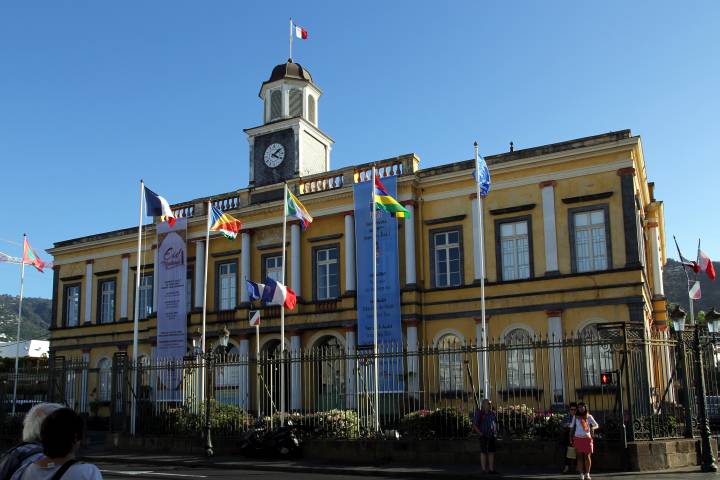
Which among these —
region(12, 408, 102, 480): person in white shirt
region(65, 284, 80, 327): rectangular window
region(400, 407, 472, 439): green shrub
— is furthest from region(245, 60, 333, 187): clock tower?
region(12, 408, 102, 480): person in white shirt

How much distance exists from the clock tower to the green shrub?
683 inches

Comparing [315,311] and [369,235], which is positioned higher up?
[369,235]

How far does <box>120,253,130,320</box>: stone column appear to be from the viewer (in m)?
37.4

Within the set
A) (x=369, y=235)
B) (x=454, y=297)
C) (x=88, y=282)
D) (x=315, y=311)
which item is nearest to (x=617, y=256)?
(x=454, y=297)

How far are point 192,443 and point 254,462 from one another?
3.42m

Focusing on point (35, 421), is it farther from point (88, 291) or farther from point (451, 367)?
point (88, 291)

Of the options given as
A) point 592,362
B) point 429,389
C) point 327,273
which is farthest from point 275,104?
point 592,362

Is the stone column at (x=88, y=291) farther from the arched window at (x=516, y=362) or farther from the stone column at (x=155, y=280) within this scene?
the arched window at (x=516, y=362)

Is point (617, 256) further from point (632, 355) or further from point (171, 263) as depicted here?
point (171, 263)

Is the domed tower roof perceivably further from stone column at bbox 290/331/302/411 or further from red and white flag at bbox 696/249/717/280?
red and white flag at bbox 696/249/717/280

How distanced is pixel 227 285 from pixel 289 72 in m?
10.5

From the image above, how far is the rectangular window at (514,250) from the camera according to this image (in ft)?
90.0

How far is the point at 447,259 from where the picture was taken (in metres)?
29.0

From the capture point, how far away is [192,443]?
21812 millimetres
